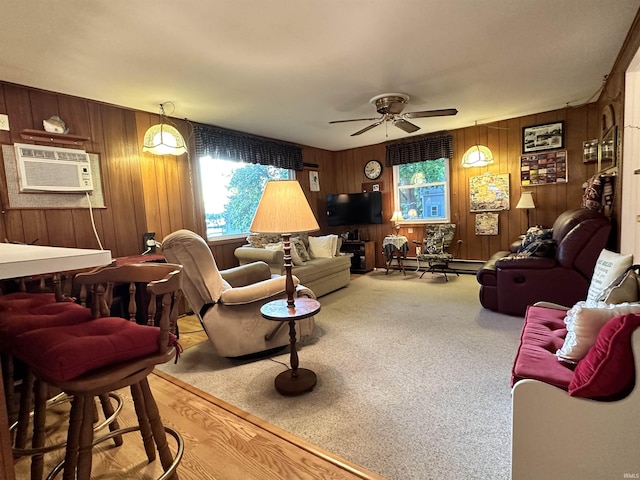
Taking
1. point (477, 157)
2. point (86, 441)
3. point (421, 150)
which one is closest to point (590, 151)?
point (477, 157)

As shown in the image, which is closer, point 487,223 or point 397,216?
point 487,223

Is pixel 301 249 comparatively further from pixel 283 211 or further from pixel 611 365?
pixel 611 365

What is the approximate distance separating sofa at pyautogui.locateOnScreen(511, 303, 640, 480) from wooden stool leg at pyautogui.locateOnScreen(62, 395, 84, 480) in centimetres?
153

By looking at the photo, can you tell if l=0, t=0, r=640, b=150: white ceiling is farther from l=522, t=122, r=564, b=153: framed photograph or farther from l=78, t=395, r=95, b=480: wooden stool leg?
l=78, t=395, r=95, b=480: wooden stool leg

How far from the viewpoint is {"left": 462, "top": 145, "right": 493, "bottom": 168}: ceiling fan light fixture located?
4688 millimetres

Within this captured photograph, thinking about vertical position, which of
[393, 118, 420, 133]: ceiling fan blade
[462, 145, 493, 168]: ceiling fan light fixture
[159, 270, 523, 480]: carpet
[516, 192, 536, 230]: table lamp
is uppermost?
[393, 118, 420, 133]: ceiling fan blade

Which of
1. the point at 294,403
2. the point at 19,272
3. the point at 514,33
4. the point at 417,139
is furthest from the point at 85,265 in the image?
the point at 417,139

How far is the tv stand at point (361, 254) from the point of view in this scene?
19.0 feet

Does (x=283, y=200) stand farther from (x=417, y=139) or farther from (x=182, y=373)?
(x=417, y=139)

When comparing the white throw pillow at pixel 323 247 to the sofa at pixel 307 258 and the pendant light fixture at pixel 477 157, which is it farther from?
the pendant light fixture at pixel 477 157

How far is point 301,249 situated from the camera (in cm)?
455

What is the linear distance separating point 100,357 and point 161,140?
2.83 meters

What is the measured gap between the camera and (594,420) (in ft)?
3.55

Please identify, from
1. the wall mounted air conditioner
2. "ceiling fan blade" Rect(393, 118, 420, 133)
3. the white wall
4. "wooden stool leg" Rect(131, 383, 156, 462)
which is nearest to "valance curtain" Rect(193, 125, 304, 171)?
the wall mounted air conditioner
